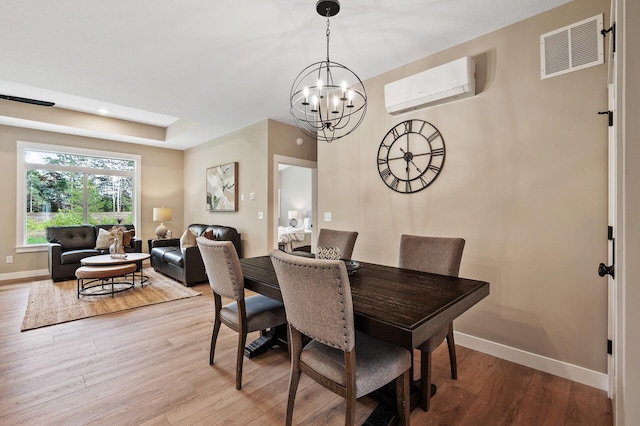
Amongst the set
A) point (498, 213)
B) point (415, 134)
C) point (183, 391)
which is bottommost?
point (183, 391)

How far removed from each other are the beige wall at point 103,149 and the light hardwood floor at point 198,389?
3119 mm

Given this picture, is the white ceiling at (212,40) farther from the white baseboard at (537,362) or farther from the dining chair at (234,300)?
the white baseboard at (537,362)

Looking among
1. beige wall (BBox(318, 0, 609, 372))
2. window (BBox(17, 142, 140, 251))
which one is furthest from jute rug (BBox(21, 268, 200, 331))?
beige wall (BBox(318, 0, 609, 372))

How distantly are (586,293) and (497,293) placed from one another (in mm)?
543

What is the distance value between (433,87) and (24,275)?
6.84 metres

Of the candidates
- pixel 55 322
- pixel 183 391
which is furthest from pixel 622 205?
pixel 55 322

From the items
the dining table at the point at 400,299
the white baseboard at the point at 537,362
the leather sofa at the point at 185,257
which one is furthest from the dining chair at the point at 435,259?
the leather sofa at the point at 185,257

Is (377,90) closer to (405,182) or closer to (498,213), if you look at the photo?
(405,182)

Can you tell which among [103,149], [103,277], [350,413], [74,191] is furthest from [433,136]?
[74,191]

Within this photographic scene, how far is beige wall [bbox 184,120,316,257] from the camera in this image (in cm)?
448

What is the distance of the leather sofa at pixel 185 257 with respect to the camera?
4.38 meters

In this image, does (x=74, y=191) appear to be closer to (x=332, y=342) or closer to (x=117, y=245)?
(x=117, y=245)

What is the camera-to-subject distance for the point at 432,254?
7.12 ft

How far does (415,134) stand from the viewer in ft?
9.29
